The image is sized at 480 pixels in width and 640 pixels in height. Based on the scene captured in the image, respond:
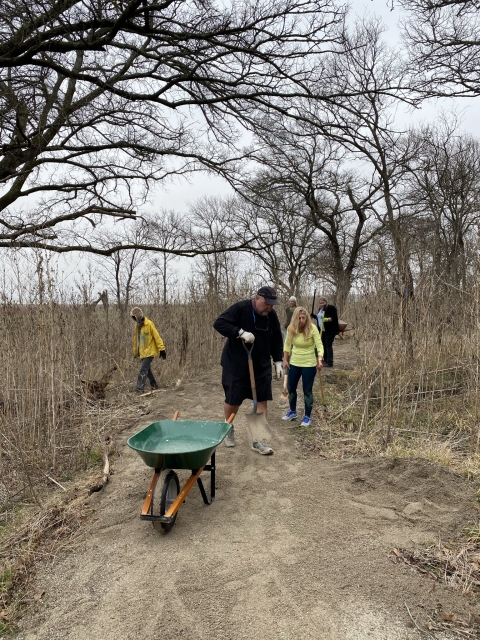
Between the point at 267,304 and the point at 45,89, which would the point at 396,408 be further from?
the point at 45,89

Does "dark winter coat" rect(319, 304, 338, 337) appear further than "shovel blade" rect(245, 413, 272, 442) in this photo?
Yes

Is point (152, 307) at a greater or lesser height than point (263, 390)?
greater

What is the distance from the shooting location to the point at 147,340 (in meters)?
7.24

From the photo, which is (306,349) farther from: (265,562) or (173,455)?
(265,562)

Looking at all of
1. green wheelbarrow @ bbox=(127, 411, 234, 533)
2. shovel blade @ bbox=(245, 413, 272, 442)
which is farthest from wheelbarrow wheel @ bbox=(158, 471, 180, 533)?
shovel blade @ bbox=(245, 413, 272, 442)

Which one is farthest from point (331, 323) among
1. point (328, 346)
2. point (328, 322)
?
point (328, 346)

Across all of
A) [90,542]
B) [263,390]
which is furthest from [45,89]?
[90,542]

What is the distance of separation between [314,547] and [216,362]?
7667mm

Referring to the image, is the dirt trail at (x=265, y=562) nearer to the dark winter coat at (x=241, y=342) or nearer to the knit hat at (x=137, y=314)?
the dark winter coat at (x=241, y=342)

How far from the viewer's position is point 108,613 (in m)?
2.21

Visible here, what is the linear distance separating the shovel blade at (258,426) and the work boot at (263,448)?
0.22 ft

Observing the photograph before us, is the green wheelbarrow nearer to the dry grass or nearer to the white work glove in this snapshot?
the dry grass

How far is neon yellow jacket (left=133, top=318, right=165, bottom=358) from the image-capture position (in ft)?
23.7

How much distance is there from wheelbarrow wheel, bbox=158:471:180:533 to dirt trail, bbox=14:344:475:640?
97 mm
